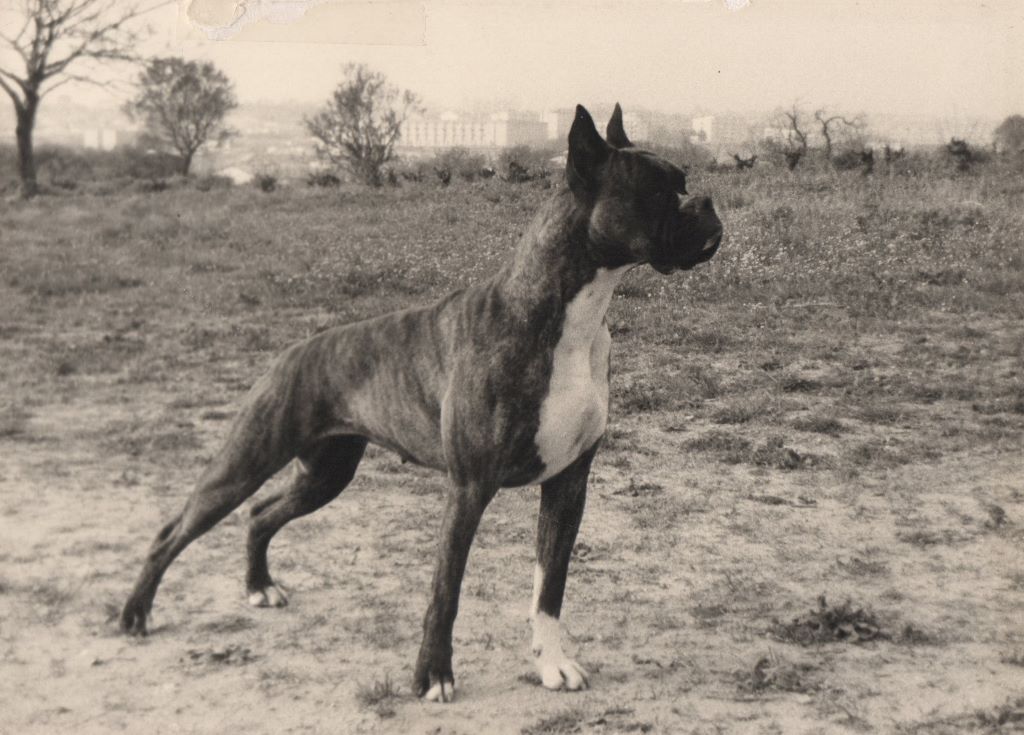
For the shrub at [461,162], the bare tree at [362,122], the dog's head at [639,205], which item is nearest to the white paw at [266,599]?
the dog's head at [639,205]

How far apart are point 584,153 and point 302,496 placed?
207cm

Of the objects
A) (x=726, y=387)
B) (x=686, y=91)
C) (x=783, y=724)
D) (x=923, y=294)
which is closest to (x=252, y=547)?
(x=783, y=724)

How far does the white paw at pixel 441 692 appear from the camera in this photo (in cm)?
369

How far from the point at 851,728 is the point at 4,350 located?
810 centimetres

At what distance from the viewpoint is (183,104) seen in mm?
9125

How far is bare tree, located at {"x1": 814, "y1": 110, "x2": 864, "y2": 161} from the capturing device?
26.7ft

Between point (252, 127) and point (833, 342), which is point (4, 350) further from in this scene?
point (833, 342)

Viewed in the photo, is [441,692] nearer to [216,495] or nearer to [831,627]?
[216,495]

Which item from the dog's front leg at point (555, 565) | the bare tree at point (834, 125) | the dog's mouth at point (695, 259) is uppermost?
the bare tree at point (834, 125)

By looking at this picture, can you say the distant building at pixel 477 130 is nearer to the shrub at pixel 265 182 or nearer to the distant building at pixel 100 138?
the shrub at pixel 265 182

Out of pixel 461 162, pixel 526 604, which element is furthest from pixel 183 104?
pixel 526 604

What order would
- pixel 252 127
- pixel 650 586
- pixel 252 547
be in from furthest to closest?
1. pixel 252 127
2. pixel 650 586
3. pixel 252 547

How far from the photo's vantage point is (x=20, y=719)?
3.58 meters

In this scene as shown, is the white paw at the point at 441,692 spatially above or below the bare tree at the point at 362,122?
below
